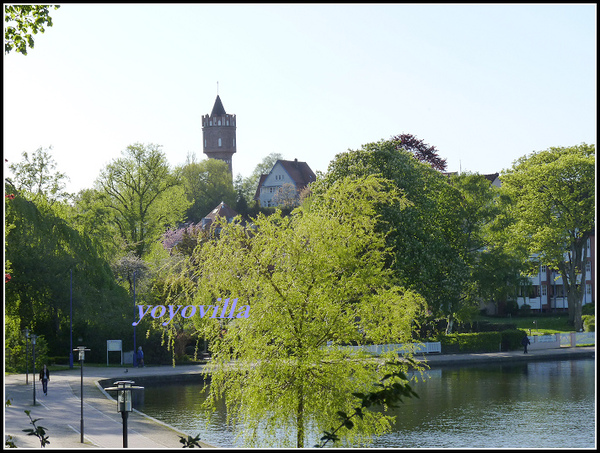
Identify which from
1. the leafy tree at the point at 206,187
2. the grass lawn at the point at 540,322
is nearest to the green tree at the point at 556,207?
the grass lawn at the point at 540,322

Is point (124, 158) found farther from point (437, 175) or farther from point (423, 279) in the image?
point (423, 279)

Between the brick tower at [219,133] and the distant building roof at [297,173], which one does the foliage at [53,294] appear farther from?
the brick tower at [219,133]

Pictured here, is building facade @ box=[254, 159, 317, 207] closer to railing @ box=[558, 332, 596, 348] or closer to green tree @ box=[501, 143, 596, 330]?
green tree @ box=[501, 143, 596, 330]

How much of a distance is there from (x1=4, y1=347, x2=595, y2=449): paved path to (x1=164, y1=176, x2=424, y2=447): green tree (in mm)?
4346


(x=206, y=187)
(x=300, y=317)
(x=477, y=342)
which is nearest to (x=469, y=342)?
(x=477, y=342)

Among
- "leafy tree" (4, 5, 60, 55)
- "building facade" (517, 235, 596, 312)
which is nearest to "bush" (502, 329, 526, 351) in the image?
"building facade" (517, 235, 596, 312)

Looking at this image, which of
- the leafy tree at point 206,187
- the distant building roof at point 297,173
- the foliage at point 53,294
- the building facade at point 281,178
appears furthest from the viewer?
the distant building roof at point 297,173

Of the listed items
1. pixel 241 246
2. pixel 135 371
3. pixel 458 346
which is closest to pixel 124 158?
pixel 135 371

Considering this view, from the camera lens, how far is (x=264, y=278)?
54.3 feet

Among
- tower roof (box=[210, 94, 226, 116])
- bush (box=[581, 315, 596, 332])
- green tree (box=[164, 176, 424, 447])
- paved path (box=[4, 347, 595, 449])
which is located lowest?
paved path (box=[4, 347, 595, 449])

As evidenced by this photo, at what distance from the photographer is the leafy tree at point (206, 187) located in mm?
117875

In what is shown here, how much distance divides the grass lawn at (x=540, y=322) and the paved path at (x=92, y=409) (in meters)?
13.7

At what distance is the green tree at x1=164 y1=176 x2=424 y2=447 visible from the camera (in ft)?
52.5

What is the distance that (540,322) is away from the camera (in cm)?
6812
